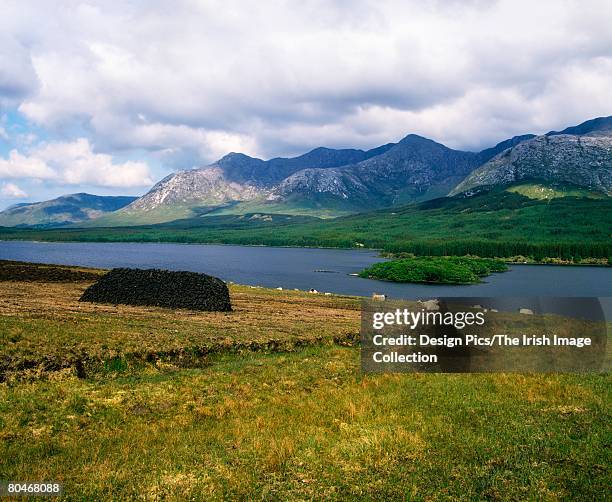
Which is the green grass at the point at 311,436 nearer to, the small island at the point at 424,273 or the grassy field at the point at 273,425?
the grassy field at the point at 273,425

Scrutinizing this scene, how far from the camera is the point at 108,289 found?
5625cm

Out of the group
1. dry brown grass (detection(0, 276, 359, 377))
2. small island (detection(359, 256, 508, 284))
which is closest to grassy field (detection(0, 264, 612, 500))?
dry brown grass (detection(0, 276, 359, 377))

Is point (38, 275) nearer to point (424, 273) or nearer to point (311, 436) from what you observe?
point (311, 436)

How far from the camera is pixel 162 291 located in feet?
182

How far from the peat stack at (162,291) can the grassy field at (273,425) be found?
2008cm

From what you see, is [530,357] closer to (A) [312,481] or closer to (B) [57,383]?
(A) [312,481]

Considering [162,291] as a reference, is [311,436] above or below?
below

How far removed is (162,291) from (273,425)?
4080cm

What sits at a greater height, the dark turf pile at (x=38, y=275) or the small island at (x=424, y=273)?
the dark turf pile at (x=38, y=275)

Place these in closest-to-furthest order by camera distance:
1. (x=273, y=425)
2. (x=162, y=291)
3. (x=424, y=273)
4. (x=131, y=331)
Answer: (x=273, y=425) < (x=131, y=331) < (x=162, y=291) < (x=424, y=273)

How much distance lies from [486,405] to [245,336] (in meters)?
21.4

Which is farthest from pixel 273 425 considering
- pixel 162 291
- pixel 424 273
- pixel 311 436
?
pixel 424 273

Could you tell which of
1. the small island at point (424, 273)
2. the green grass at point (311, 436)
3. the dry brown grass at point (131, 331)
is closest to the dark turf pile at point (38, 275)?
the dry brown grass at point (131, 331)

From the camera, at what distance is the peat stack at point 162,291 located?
54.4 meters
